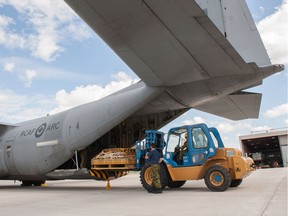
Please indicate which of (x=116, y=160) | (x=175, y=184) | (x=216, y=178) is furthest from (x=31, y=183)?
(x=216, y=178)

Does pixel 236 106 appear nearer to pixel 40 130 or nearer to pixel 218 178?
pixel 218 178

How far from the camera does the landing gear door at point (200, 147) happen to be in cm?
994

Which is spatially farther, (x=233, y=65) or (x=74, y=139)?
(x=74, y=139)

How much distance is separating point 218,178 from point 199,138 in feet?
4.96

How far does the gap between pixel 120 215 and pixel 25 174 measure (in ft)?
31.5

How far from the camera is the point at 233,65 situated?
916 centimetres

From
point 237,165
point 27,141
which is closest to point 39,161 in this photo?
point 27,141

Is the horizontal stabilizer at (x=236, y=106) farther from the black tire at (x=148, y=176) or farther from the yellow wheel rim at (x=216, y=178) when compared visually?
the black tire at (x=148, y=176)

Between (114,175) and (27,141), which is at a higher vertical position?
(27,141)

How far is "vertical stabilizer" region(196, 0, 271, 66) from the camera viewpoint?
744 cm

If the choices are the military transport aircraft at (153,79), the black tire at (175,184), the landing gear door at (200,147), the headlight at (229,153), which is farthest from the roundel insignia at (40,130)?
the headlight at (229,153)

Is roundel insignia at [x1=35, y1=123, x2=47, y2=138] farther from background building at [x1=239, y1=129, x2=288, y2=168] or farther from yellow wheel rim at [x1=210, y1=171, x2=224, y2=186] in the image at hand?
background building at [x1=239, y1=129, x2=288, y2=168]

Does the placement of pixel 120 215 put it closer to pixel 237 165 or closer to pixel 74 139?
pixel 237 165

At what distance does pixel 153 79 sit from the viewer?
34.2 ft
